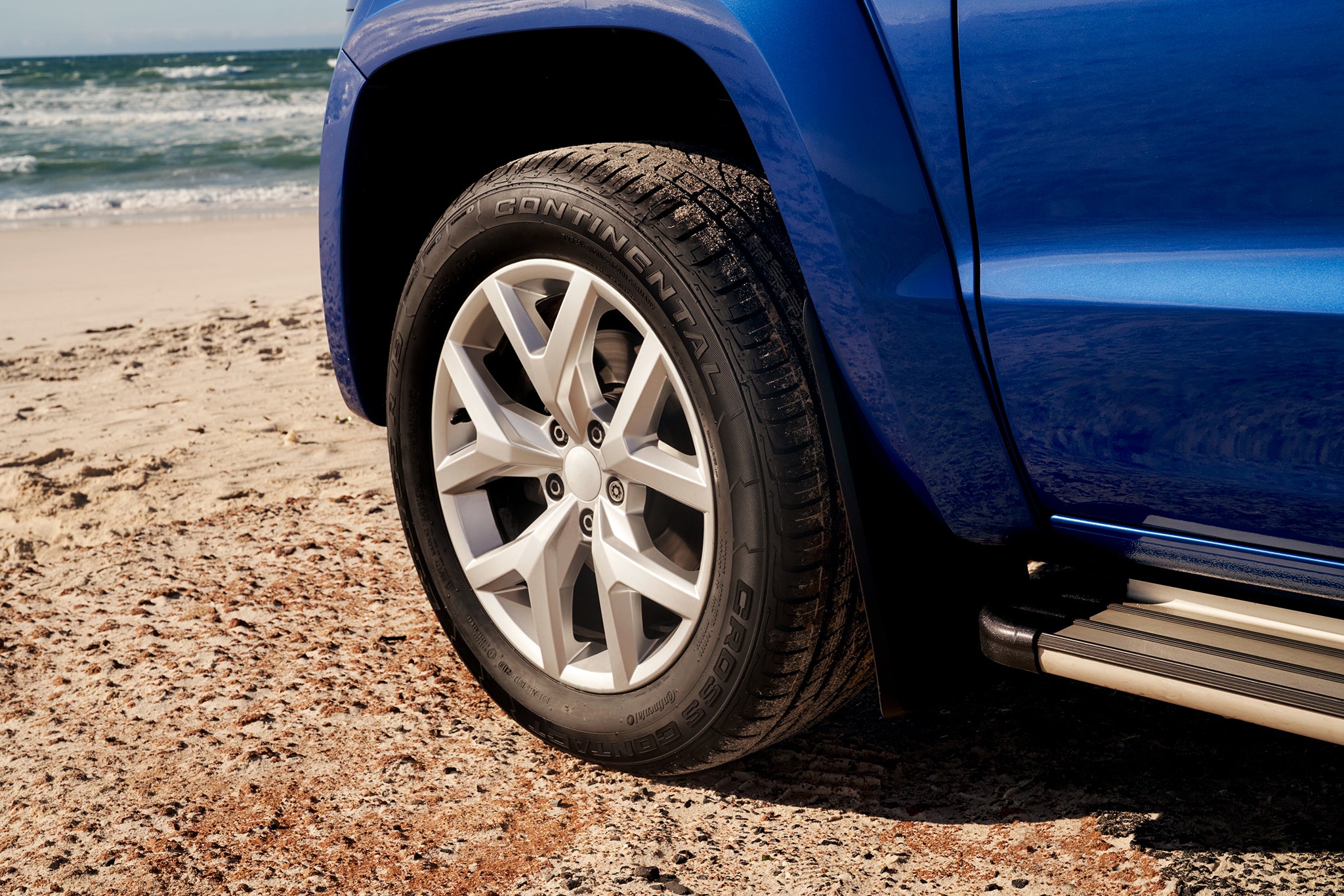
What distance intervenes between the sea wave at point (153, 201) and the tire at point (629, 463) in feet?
40.1

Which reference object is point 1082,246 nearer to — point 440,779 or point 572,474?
point 572,474

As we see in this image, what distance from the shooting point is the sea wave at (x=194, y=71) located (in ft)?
121

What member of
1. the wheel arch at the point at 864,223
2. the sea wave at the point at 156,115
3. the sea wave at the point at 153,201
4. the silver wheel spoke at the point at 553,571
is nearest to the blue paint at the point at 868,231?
the wheel arch at the point at 864,223

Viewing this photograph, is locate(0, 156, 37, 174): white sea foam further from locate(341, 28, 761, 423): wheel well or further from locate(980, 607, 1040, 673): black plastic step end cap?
locate(980, 607, 1040, 673): black plastic step end cap

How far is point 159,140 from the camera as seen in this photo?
21578 millimetres

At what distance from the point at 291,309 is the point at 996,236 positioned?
5.62 m

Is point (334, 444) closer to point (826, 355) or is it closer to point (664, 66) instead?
point (664, 66)

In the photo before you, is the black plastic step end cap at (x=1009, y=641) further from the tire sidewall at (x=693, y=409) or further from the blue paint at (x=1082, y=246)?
the tire sidewall at (x=693, y=409)

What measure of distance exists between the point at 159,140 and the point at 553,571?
2260 centimetres

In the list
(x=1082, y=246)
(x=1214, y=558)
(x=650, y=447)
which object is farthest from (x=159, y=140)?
(x=1214, y=558)

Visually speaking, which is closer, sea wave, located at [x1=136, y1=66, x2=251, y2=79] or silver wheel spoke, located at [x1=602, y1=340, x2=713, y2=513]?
silver wheel spoke, located at [x1=602, y1=340, x2=713, y2=513]

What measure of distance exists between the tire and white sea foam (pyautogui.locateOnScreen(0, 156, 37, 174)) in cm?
1731

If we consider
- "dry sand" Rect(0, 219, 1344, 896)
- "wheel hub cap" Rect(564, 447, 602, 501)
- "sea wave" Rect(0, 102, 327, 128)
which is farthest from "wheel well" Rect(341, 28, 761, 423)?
"sea wave" Rect(0, 102, 327, 128)

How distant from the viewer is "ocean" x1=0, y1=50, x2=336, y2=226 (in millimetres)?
14266
